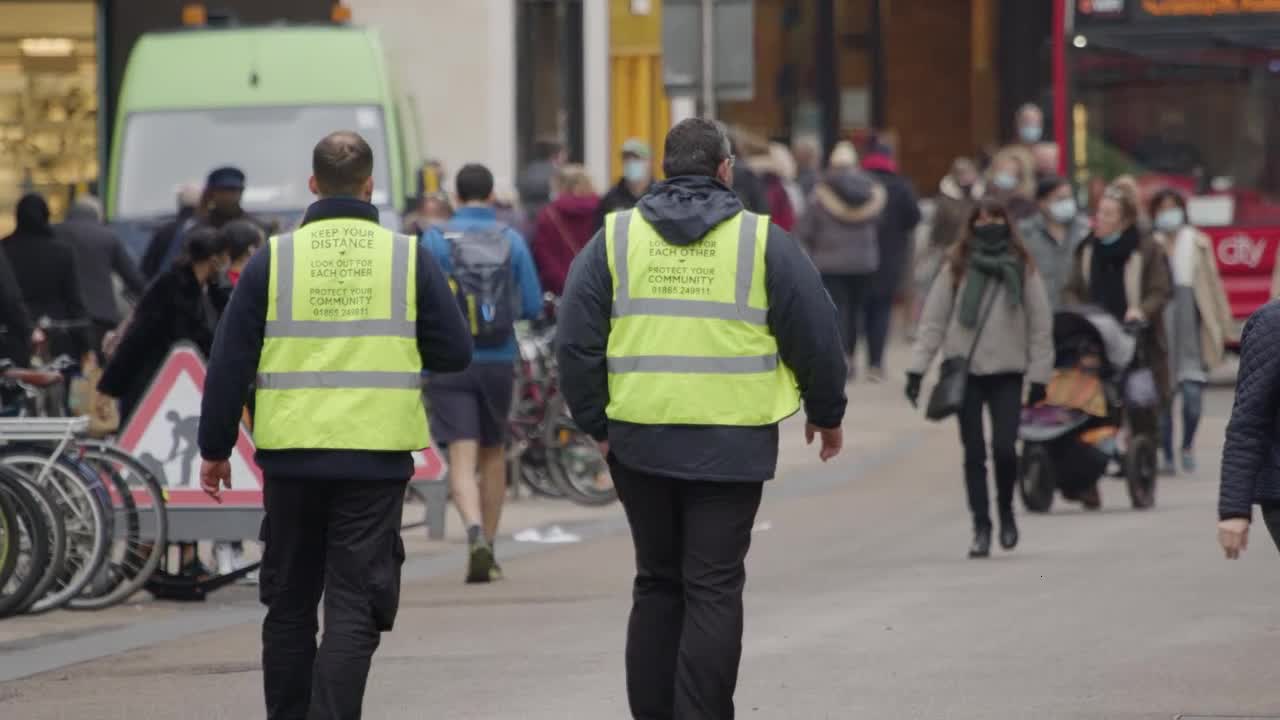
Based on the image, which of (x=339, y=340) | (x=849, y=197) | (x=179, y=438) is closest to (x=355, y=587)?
(x=339, y=340)

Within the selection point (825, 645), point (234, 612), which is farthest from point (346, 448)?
point (234, 612)

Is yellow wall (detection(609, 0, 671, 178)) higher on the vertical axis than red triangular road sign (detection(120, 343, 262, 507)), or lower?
higher

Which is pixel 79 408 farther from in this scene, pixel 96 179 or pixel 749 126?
pixel 749 126

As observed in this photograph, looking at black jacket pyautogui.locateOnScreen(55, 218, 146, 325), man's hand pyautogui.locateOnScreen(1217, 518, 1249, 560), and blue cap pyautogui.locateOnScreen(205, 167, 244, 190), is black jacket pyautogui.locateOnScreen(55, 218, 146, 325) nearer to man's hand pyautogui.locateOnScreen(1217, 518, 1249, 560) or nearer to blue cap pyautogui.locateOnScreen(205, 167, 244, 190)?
blue cap pyautogui.locateOnScreen(205, 167, 244, 190)

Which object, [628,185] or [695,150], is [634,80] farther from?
[695,150]

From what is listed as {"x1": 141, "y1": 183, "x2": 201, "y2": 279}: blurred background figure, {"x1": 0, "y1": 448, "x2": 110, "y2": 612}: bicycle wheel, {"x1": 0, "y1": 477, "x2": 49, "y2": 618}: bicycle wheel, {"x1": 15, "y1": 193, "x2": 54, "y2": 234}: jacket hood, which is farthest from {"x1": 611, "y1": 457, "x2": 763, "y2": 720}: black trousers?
{"x1": 15, "y1": 193, "x2": 54, "y2": 234}: jacket hood

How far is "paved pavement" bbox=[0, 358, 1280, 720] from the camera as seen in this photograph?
9.25 m

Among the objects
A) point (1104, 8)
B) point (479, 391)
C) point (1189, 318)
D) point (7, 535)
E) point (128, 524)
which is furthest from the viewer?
point (1104, 8)

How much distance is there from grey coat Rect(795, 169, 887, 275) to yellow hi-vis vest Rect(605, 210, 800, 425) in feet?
54.1

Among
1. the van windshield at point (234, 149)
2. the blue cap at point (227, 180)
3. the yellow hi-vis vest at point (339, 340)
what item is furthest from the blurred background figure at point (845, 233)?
the yellow hi-vis vest at point (339, 340)

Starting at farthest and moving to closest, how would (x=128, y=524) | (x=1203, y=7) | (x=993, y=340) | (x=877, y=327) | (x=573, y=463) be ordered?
(x=877, y=327) → (x=1203, y=7) → (x=573, y=463) → (x=993, y=340) → (x=128, y=524)

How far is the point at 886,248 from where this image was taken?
25.9m

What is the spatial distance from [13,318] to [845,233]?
38.3 feet

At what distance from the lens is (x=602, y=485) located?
16.8m
